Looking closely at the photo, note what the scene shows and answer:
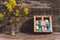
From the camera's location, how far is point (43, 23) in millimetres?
6539

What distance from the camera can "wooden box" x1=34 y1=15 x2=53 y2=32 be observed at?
6.46m

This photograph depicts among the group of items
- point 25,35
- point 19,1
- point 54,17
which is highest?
point 19,1

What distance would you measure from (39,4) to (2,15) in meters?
1.13

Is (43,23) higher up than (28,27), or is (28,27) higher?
(43,23)

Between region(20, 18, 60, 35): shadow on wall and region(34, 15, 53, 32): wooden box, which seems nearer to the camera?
region(34, 15, 53, 32): wooden box

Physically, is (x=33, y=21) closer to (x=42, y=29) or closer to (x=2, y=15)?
(x=42, y=29)

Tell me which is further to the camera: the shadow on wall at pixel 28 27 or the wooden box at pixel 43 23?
the shadow on wall at pixel 28 27

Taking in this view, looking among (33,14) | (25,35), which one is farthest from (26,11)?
(25,35)

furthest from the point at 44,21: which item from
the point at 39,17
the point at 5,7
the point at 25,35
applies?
the point at 5,7

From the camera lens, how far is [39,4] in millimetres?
6766

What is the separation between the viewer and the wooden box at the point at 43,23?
21.2 ft

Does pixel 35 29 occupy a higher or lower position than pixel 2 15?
lower

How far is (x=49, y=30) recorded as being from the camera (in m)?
6.46

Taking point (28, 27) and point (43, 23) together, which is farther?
point (28, 27)
